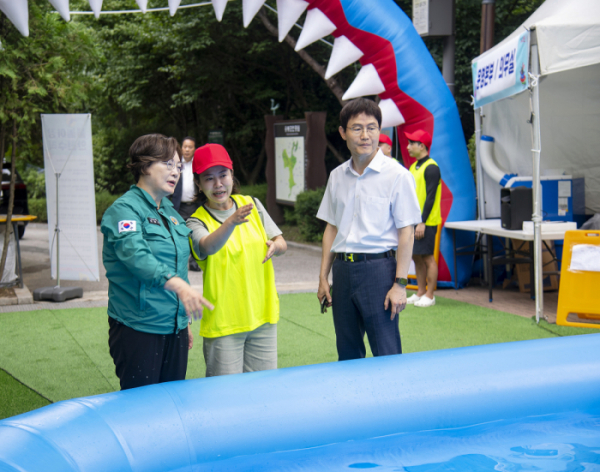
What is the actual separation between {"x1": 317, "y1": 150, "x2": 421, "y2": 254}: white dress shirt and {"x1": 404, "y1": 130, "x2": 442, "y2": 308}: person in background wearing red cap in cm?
323

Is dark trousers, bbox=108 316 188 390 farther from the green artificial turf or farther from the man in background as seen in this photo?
the man in background

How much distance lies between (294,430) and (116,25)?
16284 millimetres

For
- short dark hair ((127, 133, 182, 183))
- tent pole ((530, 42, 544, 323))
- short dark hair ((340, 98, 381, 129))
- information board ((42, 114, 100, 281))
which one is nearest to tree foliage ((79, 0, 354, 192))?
information board ((42, 114, 100, 281))

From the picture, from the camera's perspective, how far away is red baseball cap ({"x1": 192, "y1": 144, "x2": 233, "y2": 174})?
9.12ft

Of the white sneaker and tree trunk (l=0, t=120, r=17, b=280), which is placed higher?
tree trunk (l=0, t=120, r=17, b=280)

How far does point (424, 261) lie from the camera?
657 centimetres

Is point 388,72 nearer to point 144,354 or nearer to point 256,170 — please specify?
point 144,354

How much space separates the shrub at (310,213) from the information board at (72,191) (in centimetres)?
576

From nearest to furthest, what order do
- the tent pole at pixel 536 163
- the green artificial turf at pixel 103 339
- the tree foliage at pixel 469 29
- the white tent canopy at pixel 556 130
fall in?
the green artificial turf at pixel 103 339 < the tent pole at pixel 536 163 < the white tent canopy at pixel 556 130 < the tree foliage at pixel 469 29

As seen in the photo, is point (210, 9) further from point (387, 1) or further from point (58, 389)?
point (58, 389)

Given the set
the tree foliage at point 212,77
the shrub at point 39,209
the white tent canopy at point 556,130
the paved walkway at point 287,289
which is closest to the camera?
the paved walkway at point 287,289

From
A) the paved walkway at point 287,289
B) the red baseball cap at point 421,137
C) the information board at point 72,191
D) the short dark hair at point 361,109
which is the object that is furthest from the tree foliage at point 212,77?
the short dark hair at point 361,109

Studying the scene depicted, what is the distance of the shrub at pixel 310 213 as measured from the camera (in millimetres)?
12266

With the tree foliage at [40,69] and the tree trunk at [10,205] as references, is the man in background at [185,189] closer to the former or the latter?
the tree foliage at [40,69]
